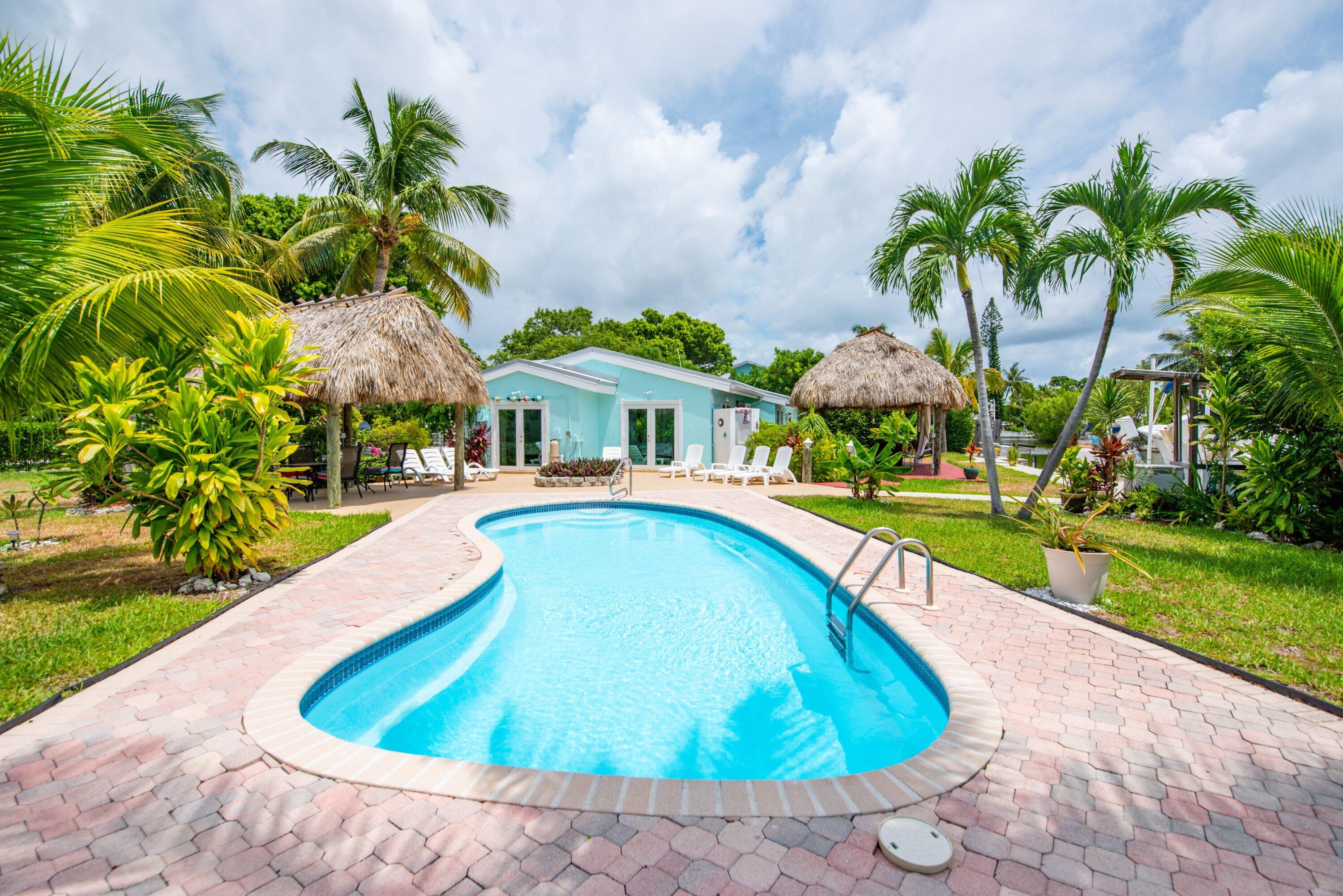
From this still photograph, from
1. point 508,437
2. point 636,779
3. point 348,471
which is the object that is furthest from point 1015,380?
point 636,779

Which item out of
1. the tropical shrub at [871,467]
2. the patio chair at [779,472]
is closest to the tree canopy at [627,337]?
the patio chair at [779,472]

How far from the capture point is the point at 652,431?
1973 cm

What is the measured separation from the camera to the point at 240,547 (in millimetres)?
5227

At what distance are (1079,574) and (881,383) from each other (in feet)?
45.5

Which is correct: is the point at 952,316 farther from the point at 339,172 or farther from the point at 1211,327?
the point at 339,172

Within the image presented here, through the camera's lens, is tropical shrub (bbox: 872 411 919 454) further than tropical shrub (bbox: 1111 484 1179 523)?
Yes

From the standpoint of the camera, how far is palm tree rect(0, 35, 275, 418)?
11.6 feet

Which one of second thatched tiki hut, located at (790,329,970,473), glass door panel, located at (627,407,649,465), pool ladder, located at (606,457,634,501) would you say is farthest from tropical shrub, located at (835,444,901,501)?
glass door panel, located at (627,407,649,465)

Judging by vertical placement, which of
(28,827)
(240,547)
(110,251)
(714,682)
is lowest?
(714,682)

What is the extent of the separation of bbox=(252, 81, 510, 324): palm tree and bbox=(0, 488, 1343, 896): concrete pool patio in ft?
48.3

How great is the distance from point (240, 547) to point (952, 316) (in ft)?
35.7

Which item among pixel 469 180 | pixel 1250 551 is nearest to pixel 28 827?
pixel 1250 551

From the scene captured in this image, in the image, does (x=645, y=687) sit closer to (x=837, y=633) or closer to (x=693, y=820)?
(x=837, y=633)

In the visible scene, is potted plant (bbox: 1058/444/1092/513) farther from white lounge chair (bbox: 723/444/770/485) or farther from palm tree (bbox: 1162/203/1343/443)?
white lounge chair (bbox: 723/444/770/485)
